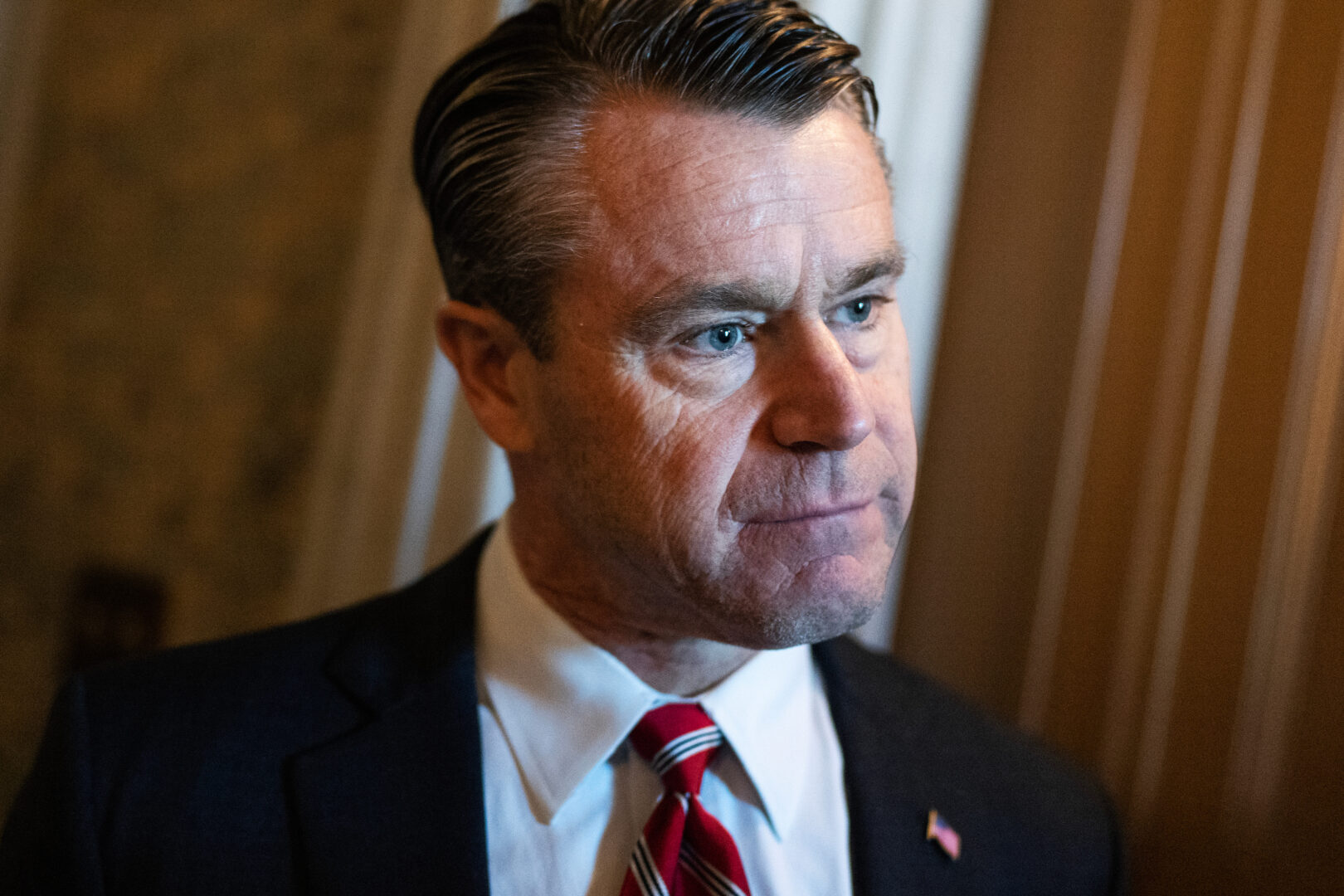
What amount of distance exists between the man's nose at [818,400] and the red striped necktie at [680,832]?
323mm

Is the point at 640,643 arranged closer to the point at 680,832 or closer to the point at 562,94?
the point at 680,832

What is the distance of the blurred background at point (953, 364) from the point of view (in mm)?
1086

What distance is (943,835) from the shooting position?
1115 mm

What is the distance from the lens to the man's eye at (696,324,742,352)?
0.98 metres

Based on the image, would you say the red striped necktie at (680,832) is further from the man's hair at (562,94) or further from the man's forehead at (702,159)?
the man's forehead at (702,159)

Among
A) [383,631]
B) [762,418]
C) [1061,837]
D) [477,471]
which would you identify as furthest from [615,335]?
[1061,837]

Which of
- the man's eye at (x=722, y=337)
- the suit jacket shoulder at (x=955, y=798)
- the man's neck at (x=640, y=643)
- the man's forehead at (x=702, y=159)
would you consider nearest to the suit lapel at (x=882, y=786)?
the suit jacket shoulder at (x=955, y=798)

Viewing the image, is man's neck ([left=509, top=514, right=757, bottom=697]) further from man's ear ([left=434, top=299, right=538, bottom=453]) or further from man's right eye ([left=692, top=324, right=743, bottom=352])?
man's right eye ([left=692, top=324, right=743, bottom=352])

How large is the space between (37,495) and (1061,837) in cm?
207

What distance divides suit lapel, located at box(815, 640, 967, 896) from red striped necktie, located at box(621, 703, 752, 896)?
18cm

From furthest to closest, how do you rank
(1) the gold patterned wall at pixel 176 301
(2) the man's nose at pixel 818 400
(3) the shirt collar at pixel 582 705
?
(1) the gold patterned wall at pixel 176 301
(3) the shirt collar at pixel 582 705
(2) the man's nose at pixel 818 400

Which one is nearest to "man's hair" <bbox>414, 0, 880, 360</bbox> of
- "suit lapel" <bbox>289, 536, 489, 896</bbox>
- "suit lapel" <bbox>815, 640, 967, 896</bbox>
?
"suit lapel" <bbox>289, 536, 489, 896</bbox>

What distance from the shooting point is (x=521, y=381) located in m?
1.10

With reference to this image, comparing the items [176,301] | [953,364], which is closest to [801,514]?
[953,364]
